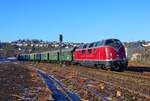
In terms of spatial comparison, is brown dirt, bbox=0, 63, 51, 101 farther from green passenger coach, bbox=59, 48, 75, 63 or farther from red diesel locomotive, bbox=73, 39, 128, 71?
green passenger coach, bbox=59, 48, 75, 63

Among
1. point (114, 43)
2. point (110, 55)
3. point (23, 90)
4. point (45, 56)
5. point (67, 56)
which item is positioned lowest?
point (23, 90)

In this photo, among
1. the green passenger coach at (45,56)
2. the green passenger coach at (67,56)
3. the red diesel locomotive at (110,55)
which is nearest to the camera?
the red diesel locomotive at (110,55)

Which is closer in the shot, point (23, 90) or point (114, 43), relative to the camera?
point (23, 90)

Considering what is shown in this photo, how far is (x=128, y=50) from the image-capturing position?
11956 cm

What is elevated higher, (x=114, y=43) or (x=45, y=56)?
(x=45, y=56)

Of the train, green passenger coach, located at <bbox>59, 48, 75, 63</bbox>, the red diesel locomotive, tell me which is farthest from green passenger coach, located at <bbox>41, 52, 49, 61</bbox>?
the red diesel locomotive

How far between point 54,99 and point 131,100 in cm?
372

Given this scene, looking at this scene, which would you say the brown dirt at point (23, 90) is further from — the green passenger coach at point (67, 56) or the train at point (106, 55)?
the green passenger coach at point (67, 56)

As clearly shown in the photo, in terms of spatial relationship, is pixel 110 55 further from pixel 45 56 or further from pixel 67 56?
pixel 45 56

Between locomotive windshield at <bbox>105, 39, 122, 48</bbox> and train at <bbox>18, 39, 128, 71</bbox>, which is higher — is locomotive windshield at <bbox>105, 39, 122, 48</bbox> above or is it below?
above

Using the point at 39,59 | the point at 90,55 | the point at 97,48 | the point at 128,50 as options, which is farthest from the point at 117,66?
the point at 39,59

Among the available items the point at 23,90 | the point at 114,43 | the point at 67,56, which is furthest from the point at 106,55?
the point at 67,56

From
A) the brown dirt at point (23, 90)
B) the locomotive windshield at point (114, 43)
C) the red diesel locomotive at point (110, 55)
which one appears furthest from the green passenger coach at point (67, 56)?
the brown dirt at point (23, 90)

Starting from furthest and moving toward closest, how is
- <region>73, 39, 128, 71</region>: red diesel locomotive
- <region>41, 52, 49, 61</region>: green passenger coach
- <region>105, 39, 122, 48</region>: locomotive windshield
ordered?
<region>41, 52, 49, 61</region>: green passenger coach → <region>105, 39, 122, 48</region>: locomotive windshield → <region>73, 39, 128, 71</region>: red diesel locomotive
